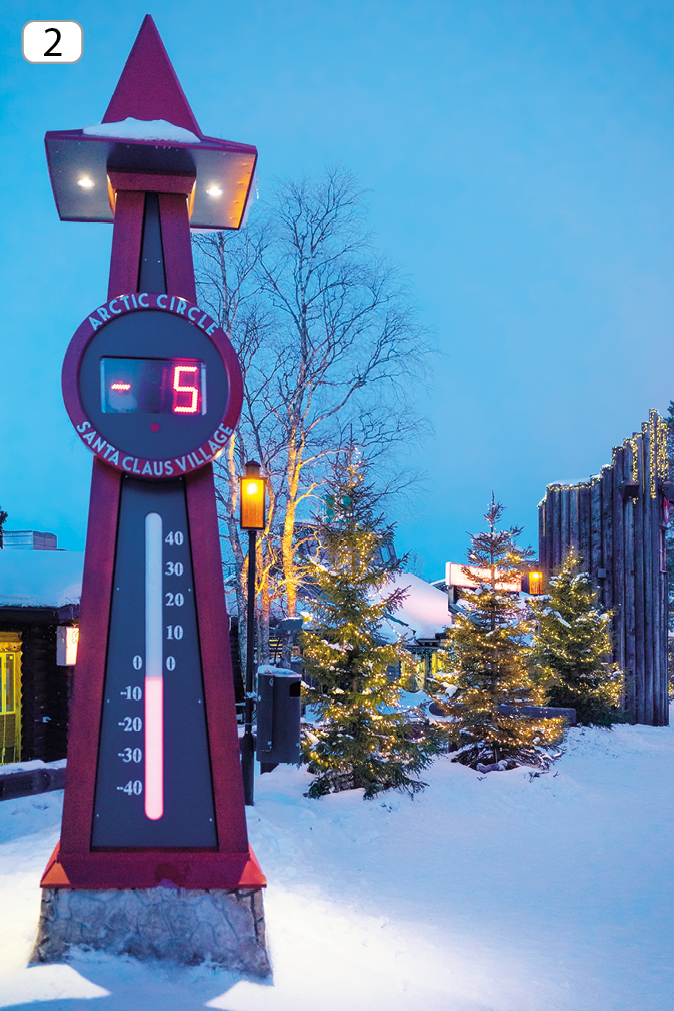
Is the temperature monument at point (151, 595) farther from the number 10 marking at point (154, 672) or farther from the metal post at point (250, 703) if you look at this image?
the metal post at point (250, 703)

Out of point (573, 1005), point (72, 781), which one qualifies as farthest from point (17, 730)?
point (573, 1005)

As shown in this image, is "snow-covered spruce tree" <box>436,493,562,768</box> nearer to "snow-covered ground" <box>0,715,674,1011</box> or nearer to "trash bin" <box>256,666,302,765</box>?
"snow-covered ground" <box>0,715,674,1011</box>

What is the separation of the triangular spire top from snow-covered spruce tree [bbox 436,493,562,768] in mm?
9240

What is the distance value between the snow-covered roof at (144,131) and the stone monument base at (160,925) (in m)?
4.55

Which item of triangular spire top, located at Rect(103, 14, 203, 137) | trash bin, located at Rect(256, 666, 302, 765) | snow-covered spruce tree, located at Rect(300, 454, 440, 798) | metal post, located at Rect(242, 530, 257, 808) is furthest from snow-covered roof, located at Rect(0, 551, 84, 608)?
triangular spire top, located at Rect(103, 14, 203, 137)

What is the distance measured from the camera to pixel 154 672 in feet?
16.4

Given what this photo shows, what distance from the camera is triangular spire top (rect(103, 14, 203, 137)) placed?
544 centimetres

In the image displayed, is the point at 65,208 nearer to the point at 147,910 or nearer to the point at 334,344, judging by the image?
the point at 147,910

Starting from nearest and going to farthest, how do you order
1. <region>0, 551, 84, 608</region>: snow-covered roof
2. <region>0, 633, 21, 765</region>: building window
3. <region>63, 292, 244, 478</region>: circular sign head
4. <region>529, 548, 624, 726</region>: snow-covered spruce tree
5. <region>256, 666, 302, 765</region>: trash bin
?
1. <region>63, 292, 244, 478</region>: circular sign head
2. <region>256, 666, 302, 765</region>: trash bin
3. <region>0, 551, 84, 608</region>: snow-covered roof
4. <region>0, 633, 21, 765</region>: building window
5. <region>529, 548, 624, 726</region>: snow-covered spruce tree

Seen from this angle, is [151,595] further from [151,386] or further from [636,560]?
[636,560]

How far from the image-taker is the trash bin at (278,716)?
827 centimetres

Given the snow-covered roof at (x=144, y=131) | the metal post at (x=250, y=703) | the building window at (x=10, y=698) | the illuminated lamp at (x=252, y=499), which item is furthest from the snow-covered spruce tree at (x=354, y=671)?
the snow-covered roof at (x=144, y=131)

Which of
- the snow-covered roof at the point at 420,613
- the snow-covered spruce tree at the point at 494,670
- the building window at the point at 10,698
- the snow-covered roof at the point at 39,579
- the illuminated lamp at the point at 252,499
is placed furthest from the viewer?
the snow-covered roof at the point at 420,613

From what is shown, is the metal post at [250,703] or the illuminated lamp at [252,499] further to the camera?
the illuminated lamp at [252,499]
